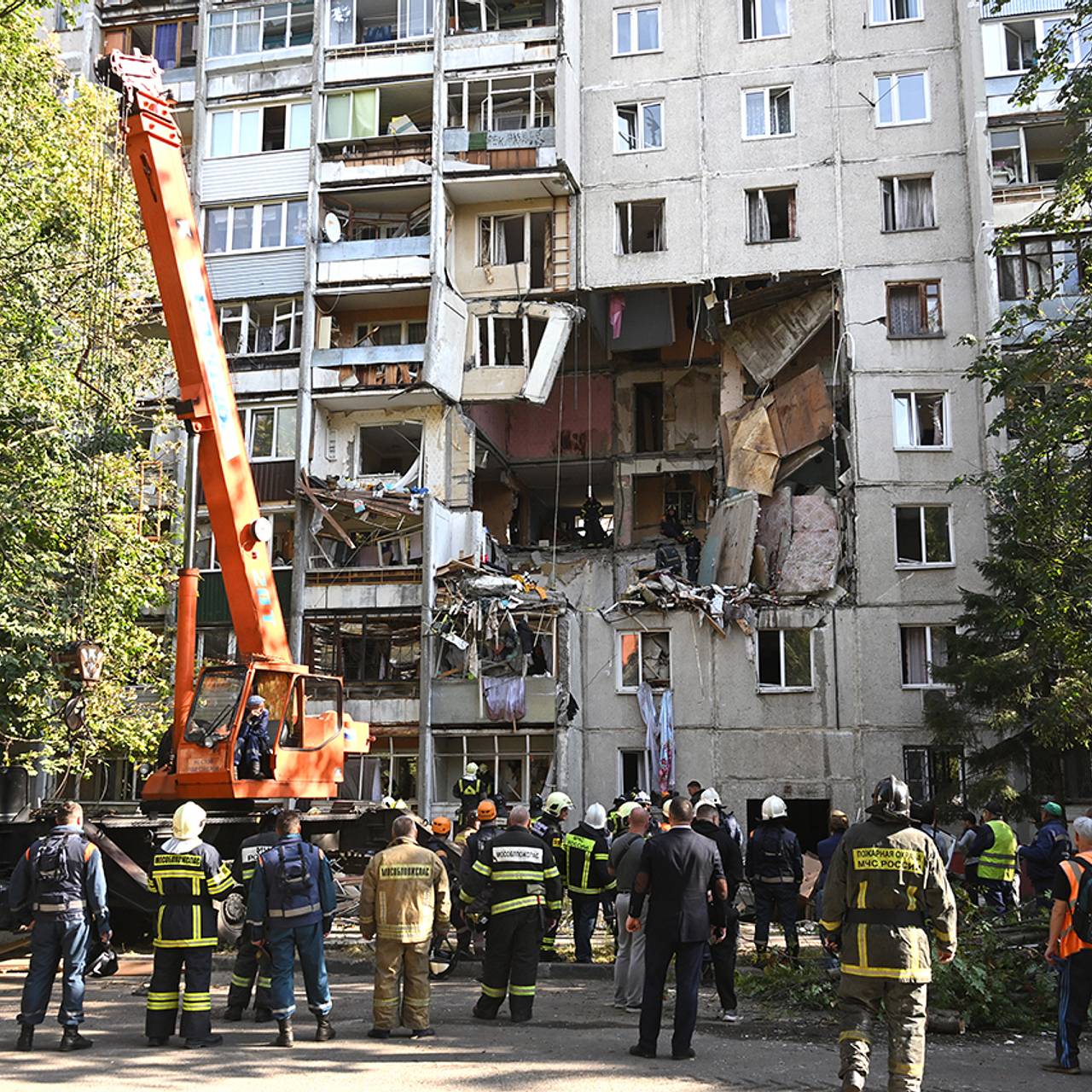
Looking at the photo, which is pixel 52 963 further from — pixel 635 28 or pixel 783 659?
pixel 635 28

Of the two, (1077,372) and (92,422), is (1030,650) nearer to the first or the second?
(1077,372)

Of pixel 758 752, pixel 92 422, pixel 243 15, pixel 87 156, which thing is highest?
pixel 243 15

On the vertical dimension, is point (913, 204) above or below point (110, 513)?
above

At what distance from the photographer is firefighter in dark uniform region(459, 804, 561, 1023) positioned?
34.7 feet

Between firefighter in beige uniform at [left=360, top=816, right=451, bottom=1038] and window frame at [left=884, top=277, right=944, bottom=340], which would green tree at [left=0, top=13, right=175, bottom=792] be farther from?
window frame at [left=884, top=277, right=944, bottom=340]

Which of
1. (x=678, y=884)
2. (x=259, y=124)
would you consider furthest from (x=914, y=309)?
(x=678, y=884)

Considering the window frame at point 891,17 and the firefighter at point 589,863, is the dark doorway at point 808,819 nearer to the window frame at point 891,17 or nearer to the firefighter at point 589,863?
the firefighter at point 589,863

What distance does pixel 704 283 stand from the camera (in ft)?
105

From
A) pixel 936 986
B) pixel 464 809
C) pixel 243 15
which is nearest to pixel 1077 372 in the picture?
pixel 936 986

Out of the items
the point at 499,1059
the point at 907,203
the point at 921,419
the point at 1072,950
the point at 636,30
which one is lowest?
the point at 499,1059

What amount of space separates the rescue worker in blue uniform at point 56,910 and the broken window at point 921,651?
72.3ft

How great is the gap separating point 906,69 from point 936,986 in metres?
27.0

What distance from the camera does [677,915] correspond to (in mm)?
9305

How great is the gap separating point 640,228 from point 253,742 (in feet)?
70.8
